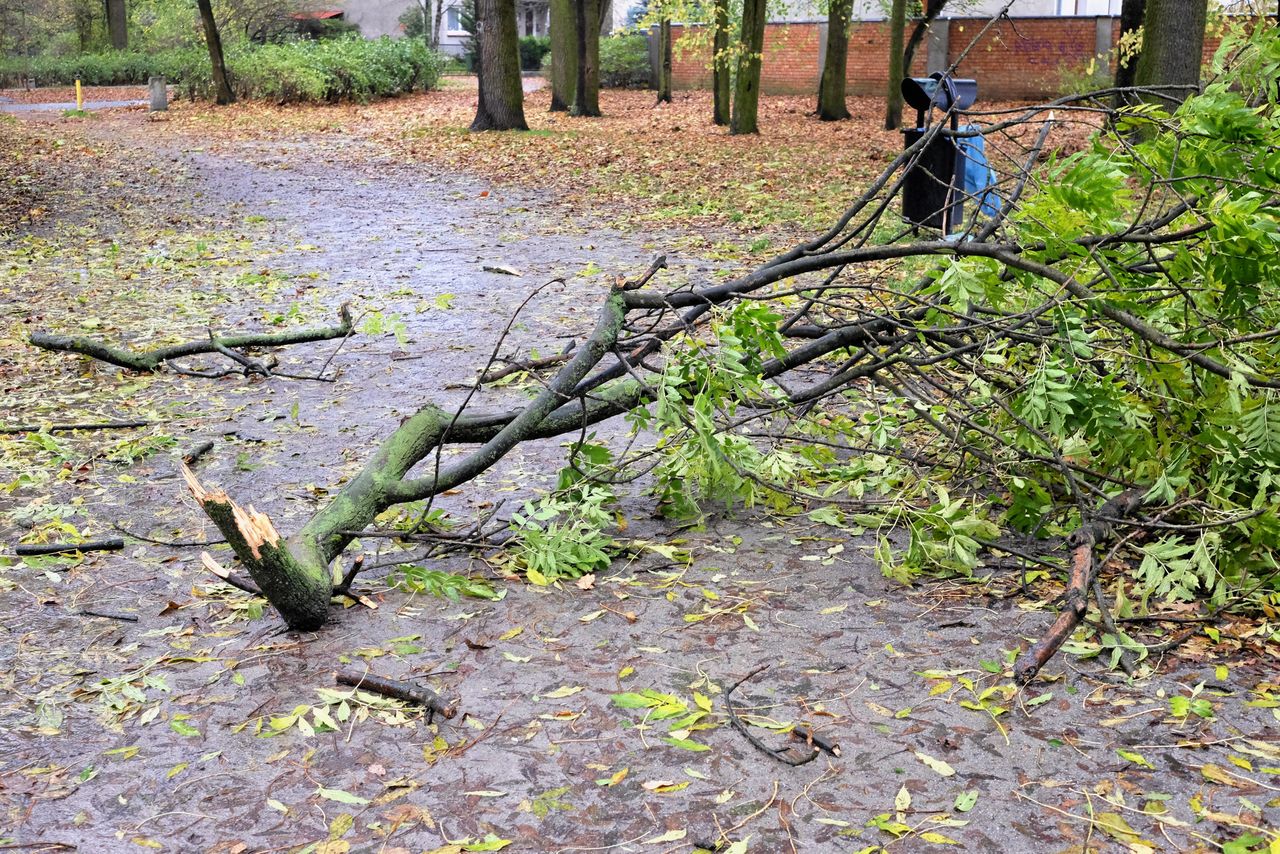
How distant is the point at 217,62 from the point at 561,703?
96.8 ft

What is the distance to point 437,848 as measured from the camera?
2797 mm

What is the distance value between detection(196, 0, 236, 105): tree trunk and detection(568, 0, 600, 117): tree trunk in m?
9.39

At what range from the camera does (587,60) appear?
25562mm

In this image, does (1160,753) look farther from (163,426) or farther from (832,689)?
(163,426)

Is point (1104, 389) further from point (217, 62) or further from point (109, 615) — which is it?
point (217, 62)

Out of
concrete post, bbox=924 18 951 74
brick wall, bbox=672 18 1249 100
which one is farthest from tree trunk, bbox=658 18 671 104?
concrete post, bbox=924 18 951 74

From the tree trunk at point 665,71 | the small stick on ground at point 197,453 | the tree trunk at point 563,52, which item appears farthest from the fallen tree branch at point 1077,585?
the tree trunk at point 665,71

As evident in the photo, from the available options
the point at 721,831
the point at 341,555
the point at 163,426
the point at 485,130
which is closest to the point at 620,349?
the point at 341,555

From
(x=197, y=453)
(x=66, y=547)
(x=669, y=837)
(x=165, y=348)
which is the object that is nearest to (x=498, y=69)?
(x=165, y=348)

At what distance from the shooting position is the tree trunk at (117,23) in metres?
39.9

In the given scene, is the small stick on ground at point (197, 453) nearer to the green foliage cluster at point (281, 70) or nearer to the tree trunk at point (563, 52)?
the tree trunk at point (563, 52)

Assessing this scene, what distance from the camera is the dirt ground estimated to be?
2.87 m

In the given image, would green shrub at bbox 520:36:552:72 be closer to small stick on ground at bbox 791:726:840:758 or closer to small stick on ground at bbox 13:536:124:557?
small stick on ground at bbox 13:536:124:557

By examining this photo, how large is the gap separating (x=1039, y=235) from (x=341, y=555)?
279 cm
